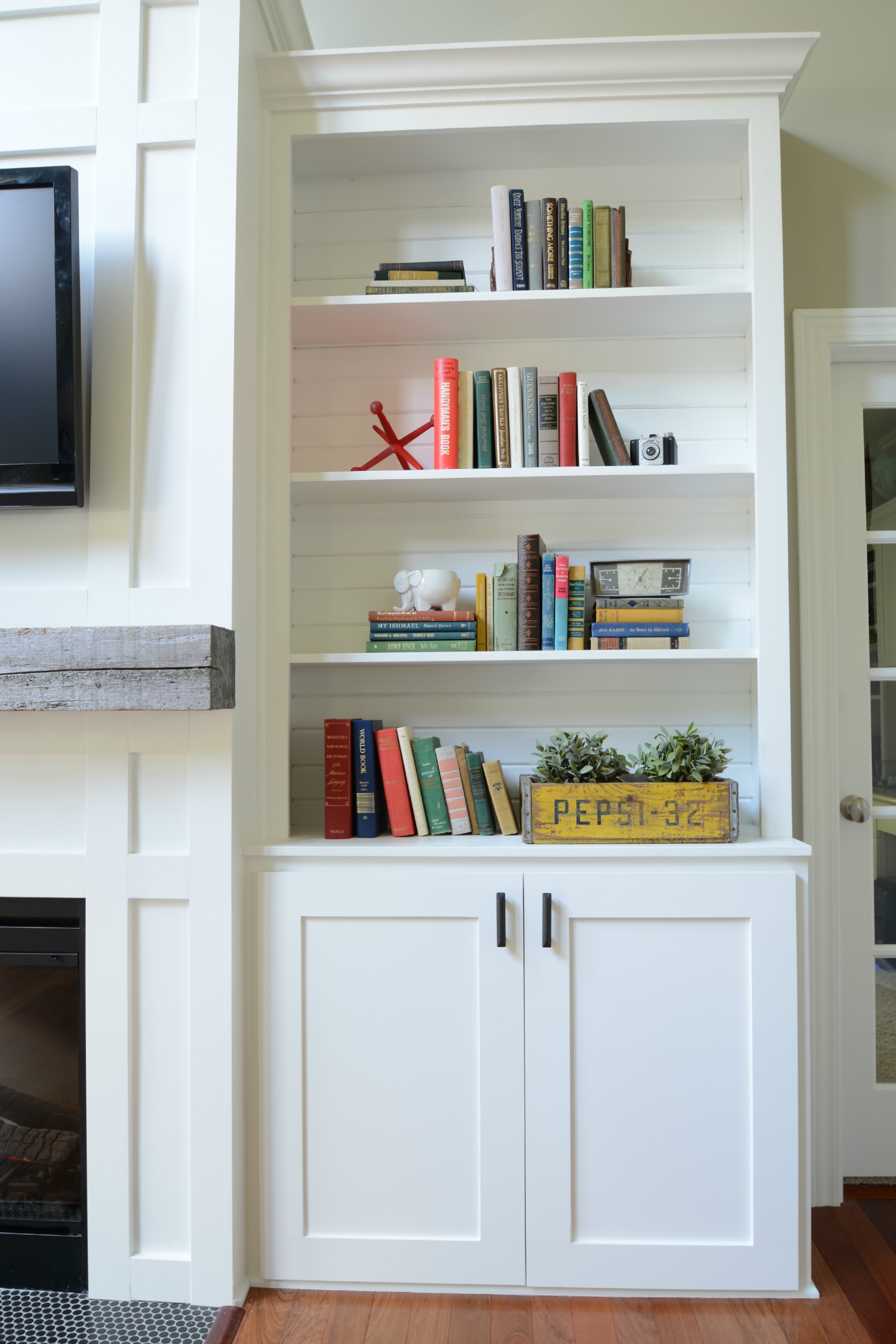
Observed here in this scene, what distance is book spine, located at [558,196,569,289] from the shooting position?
5.95 feet

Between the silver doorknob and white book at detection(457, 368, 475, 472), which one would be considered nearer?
white book at detection(457, 368, 475, 472)

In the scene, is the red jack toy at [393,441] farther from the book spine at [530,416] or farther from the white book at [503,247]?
the white book at [503,247]

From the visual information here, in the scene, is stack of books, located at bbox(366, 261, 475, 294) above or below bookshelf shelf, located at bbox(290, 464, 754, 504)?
above

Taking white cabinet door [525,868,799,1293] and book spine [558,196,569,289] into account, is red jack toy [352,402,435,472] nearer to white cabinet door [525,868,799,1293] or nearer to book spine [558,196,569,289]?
book spine [558,196,569,289]

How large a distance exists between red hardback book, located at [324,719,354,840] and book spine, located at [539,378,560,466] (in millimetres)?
746

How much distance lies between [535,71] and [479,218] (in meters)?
0.35

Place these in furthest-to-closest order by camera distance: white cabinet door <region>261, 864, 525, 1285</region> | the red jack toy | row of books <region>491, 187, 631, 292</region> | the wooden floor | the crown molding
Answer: the red jack toy, row of books <region>491, 187, 631, 292</region>, the crown molding, white cabinet door <region>261, 864, 525, 1285</region>, the wooden floor

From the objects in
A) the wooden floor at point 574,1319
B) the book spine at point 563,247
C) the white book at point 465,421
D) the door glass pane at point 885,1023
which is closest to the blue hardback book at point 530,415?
the white book at point 465,421

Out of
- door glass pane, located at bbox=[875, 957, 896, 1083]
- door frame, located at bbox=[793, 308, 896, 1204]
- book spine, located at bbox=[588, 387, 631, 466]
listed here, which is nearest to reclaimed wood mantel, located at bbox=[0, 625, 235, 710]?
book spine, located at bbox=[588, 387, 631, 466]

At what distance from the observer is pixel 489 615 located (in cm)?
185

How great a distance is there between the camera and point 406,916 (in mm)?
1595

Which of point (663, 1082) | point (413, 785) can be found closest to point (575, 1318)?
point (663, 1082)

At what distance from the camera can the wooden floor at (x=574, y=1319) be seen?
146 centimetres

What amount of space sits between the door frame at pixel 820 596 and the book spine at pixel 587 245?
0.56 m
